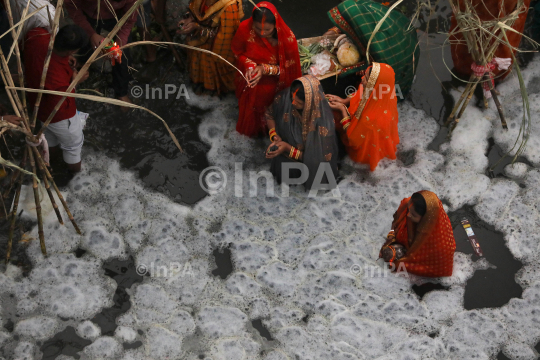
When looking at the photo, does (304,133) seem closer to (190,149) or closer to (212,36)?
(190,149)

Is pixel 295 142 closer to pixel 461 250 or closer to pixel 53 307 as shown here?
pixel 461 250

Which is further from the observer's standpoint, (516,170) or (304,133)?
(516,170)

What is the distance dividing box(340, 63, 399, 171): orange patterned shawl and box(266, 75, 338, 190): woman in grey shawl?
231 mm

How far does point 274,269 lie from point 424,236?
1.12 meters

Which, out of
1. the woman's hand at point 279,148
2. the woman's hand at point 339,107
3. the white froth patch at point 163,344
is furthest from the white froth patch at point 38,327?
the woman's hand at point 339,107

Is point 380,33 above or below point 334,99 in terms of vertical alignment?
above

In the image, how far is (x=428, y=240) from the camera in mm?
3514

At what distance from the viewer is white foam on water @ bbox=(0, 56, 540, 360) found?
140 inches

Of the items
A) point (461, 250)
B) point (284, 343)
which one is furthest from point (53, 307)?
point (461, 250)

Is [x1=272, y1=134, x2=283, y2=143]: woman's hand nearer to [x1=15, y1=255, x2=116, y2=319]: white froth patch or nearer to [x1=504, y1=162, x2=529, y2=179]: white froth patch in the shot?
[x1=15, y1=255, x2=116, y2=319]: white froth patch

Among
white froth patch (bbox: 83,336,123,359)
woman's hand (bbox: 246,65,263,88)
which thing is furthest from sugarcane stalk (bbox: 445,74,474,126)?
white froth patch (bbox: 83,336,123,359)

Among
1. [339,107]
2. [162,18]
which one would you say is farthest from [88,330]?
[162,18]

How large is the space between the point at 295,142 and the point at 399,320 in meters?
1.52

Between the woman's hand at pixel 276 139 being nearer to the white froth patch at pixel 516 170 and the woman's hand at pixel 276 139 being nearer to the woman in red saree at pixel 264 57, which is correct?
the woman in red saree at pixel 264 57
